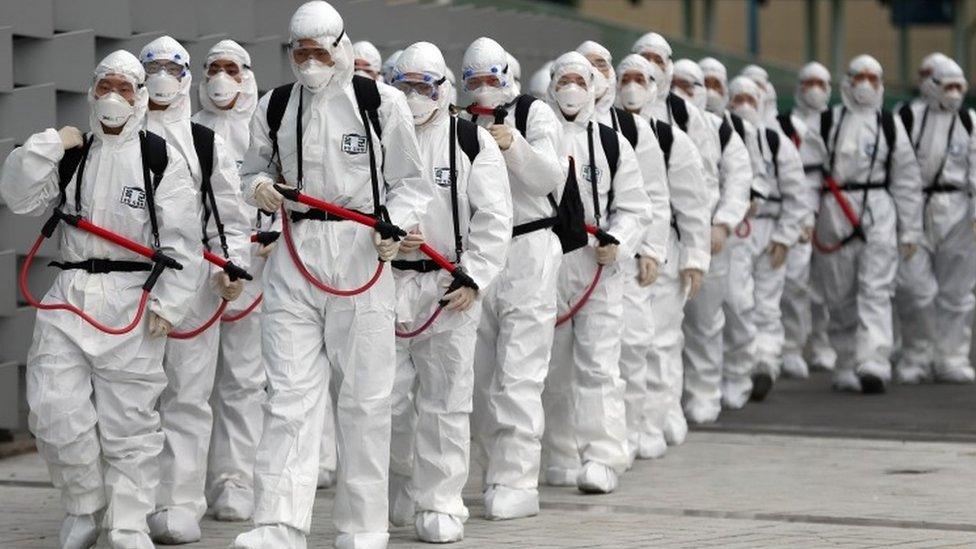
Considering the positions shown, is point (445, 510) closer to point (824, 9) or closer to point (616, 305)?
point (616, 305)

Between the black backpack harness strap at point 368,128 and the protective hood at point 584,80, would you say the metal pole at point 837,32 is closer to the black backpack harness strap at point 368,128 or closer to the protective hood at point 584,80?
the protective hood at point 584,80

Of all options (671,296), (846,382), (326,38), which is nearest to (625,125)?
(671,296)

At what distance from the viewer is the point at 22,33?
12727mm

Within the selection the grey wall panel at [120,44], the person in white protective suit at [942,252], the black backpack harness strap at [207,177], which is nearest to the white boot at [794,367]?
the person in white protective suit at [942,252]

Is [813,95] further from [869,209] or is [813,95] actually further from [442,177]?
[442,177]

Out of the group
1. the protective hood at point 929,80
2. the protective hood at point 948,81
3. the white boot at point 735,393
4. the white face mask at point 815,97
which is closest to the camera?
the white boot at point 735,393

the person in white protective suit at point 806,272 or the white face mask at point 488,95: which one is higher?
the white face mask at point 488,95

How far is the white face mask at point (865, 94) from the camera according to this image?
16656 millimetres

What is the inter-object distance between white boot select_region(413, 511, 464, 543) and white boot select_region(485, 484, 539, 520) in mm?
588

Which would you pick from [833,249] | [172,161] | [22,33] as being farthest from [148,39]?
[833,249]

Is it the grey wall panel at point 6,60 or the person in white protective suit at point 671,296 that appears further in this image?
the person in white protective suit at point 671,296

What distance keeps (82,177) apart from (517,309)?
2281mm

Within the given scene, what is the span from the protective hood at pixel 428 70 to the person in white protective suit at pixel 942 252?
7.59 m

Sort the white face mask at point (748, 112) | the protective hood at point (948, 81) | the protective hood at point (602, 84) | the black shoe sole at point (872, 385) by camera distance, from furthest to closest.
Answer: the protective hood at point (948, 81)
the white face mask at point (748, 112)
the black shoe sole at point (872, 385)
the protective hood at point (602, 84)
